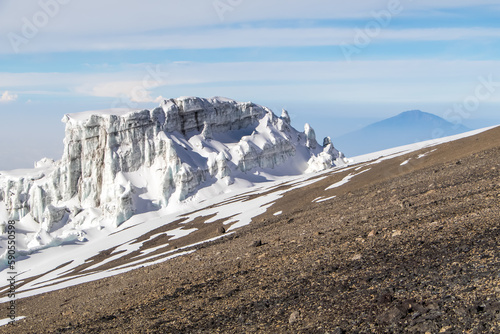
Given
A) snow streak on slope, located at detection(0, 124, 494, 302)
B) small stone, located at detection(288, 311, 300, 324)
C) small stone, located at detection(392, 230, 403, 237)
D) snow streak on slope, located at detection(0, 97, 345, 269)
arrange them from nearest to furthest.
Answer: small stone, located at detection(288, 311, 300, 324) → small stone, located at detection(392, 230, 403, 237) → snow streak on slope, located at detection(0, 124, 494, 302) → snow streak on slope, located at detection(0, 97, 345, 269)

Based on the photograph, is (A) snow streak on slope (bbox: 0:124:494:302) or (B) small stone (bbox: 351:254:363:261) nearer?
(B) small stone (bbox: 351:254:363:261)

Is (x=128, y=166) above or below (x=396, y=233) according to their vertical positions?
above

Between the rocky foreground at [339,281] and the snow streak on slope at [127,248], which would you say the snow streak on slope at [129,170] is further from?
the rocky foreground at [339,281]

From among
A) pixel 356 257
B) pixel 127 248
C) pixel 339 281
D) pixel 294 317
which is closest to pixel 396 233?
pixel 356 257

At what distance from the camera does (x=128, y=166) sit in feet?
360

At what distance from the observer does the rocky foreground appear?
13305 millimetres

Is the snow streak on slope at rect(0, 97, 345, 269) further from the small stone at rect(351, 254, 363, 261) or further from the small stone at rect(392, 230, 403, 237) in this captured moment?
the small stone at rect(351, 254, 363, 261)

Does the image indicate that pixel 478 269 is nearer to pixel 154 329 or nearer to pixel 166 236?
pixel 154 329

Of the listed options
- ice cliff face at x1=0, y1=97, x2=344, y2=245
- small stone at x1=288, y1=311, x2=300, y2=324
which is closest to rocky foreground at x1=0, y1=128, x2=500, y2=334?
small stone at x1=288, y1=311, x2=300, y2=324

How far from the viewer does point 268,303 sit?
16531 millimetres

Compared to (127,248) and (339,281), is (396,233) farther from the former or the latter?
(127,248)

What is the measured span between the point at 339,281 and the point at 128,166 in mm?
97880

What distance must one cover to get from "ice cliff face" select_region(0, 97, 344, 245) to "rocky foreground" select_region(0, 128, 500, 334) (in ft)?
241

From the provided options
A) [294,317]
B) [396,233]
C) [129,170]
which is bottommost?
[294,317]
